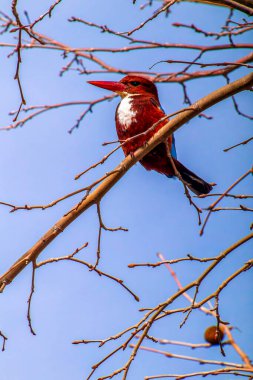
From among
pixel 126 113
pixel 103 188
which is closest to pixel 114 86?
pixel 126 113

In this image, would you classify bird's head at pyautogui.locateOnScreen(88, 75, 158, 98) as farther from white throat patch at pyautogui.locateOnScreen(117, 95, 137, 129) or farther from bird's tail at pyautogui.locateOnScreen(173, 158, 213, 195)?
bird's tail at pyautogui.locateOnScreen(173, 158, 213, 195)

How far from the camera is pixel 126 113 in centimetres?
361

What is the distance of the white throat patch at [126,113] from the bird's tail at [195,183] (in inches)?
16.0

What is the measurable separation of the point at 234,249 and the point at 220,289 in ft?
0.62

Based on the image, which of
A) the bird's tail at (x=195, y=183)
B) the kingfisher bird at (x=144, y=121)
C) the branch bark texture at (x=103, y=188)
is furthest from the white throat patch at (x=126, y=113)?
the branch bark texture at (x=103, y=188)

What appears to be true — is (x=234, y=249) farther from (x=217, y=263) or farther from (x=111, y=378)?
(x=111, y=378)

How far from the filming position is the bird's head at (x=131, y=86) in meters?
3.83

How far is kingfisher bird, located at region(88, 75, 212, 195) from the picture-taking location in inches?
135

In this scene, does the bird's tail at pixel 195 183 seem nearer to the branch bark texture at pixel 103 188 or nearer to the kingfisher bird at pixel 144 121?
the kingfisher bird at pixel 144 121

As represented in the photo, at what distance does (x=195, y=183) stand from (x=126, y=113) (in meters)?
0.65

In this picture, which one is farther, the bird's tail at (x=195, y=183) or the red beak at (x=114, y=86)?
the red beak at (x=114, y=86)

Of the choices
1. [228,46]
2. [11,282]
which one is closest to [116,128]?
[228,46]

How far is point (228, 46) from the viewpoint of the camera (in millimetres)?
2494

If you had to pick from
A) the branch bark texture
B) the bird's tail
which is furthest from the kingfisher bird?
the branch bark texture
